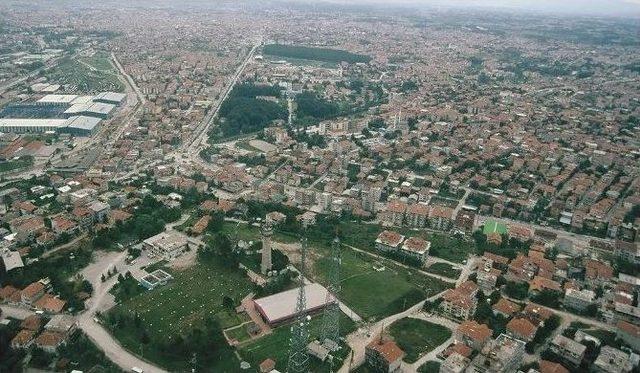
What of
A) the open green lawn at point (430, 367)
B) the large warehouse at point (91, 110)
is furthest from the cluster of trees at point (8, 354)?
the large warehouse at point (91, 110)

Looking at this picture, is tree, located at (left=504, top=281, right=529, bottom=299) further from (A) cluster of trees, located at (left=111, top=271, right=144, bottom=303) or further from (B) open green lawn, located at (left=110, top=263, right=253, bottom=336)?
(A) cluster of trees, located at (left=111, top=271, right=144, bottom=303)

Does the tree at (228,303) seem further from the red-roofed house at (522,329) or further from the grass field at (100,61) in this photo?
the grass field at (100,61)

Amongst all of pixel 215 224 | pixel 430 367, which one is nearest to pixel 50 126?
pixel 215 224

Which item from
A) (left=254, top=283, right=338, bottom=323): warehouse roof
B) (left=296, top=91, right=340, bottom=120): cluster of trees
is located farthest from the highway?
(left=254, top=283, right=338, bottom=323): warehouse roof

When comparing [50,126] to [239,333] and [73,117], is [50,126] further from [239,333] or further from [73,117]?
[239,333]

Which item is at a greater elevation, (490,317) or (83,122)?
(490,317)

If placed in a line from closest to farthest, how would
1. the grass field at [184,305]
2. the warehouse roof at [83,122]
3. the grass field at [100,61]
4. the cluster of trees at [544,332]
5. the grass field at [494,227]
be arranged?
the grass field at [184,305]
the cluster of trees at [544,332]
the grass field at [494,227]
the warehouse roof at [83,122]
the grass field at [100,61]

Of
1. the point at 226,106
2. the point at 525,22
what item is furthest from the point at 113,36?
the point at 525,22
